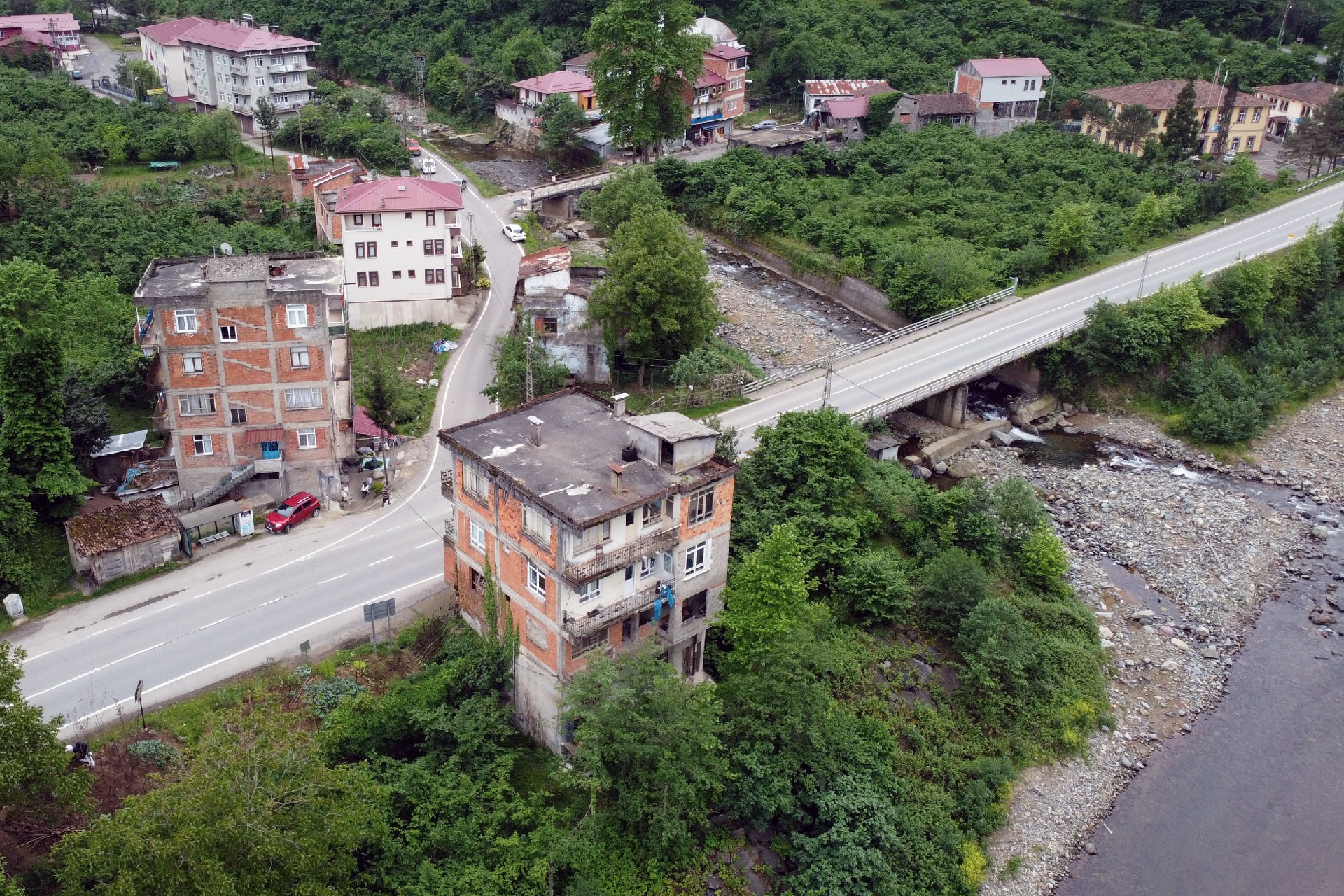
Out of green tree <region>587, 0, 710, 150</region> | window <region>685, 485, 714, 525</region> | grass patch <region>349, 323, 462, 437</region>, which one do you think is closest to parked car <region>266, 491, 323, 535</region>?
grass patch <region>349, 323, 462, 437</region>

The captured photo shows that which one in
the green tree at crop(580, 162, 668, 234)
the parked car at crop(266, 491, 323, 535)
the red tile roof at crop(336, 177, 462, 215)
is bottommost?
the parked car at crop(266, 491, 323, 535)

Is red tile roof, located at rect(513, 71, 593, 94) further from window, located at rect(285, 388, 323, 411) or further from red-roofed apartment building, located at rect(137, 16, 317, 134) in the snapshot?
window, located at rect(285, 388, 323, 411)

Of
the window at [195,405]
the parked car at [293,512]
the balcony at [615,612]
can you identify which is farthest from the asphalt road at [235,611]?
the balcony at [615,612]

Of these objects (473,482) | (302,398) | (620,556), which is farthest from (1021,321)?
Result: (302,398)

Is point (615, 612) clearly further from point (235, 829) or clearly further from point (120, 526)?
point (120, 526)

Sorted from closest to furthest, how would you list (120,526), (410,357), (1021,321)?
(120,526)
(410,357)
(1021,321)

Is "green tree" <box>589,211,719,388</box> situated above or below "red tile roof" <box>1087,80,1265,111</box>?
below
